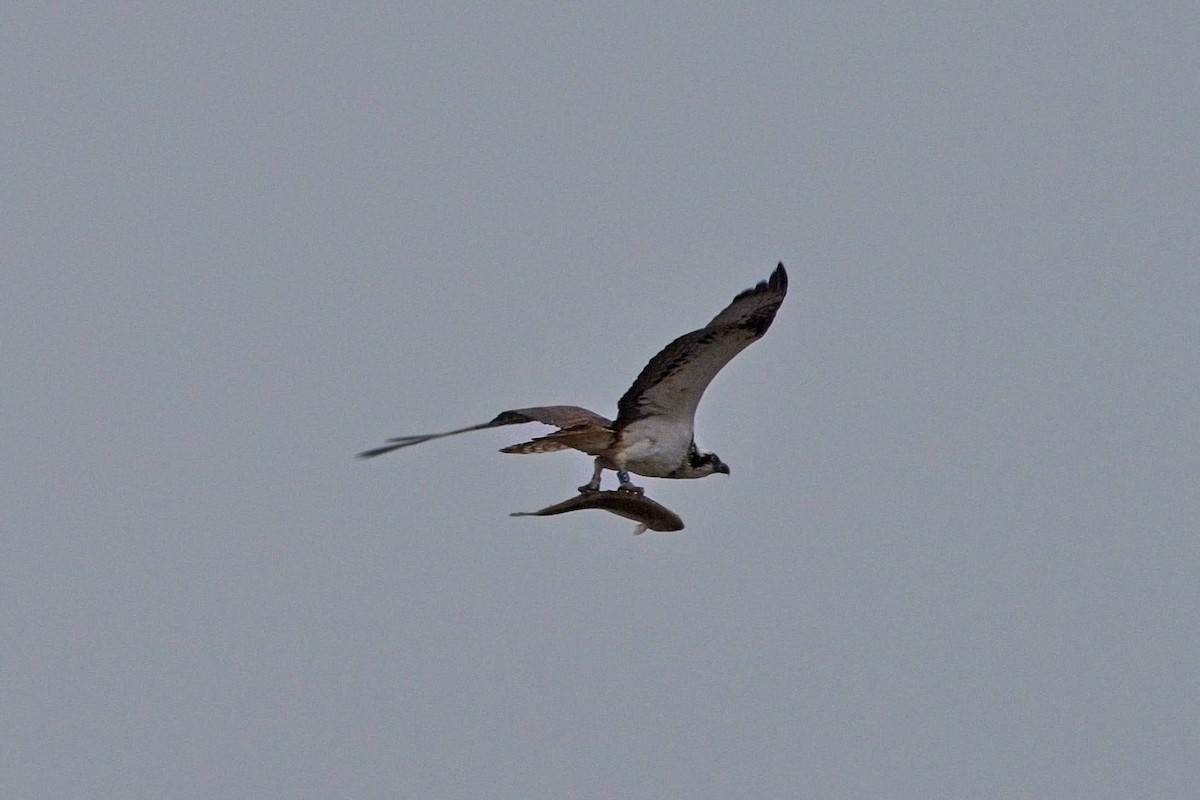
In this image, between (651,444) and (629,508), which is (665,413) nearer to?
(651,444)

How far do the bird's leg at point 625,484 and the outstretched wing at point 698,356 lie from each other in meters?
0.51

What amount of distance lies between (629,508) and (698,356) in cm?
179

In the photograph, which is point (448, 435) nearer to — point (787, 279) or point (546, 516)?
point (546, 516)

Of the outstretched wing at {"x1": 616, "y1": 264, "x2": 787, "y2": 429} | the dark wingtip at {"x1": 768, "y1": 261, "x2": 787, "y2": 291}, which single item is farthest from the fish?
the dark wingtip at {"x1": 768, "y1": 261, "x2": 787, "y2": 291}

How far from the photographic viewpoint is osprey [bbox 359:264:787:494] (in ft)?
53.7

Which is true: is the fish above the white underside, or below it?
below

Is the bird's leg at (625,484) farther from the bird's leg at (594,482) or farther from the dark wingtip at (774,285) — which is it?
the dark wingtip at (774,285)

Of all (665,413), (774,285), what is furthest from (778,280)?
(665,413)

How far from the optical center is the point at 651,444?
17.4 meters

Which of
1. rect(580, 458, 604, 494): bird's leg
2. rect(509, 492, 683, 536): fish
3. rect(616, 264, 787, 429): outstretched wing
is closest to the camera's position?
rect(509, 492, 683, 536): fish

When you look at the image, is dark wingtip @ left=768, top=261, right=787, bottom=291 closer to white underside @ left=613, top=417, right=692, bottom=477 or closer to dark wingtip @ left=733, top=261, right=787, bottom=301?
dark wingtip @ left=733, top=261, right=787, bottom=301

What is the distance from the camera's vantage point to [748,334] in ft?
53.7

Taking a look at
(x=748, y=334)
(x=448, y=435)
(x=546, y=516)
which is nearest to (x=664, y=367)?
(x=748, y=334)

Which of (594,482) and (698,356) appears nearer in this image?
(698,356)
